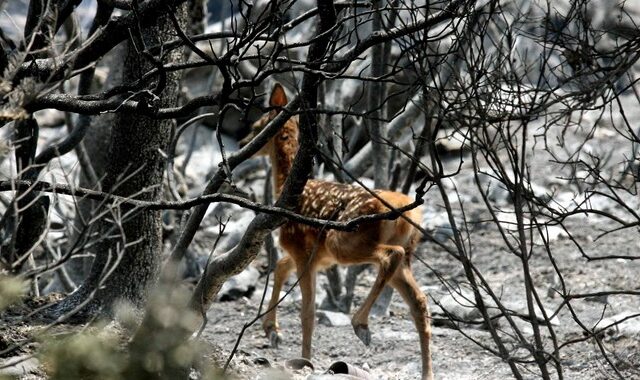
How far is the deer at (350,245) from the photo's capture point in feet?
31.4

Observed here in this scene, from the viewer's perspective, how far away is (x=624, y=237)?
14672 mm

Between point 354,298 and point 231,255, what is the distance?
6320mm

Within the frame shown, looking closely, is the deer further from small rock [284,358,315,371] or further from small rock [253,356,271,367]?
small rock [253,356,271,367]

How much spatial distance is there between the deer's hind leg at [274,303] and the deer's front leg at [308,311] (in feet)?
1.10

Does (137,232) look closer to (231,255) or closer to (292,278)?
(231,255)

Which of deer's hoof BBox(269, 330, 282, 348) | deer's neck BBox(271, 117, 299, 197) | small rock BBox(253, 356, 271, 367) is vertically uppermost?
deer's neck BBox(271, 117, 299, 197)

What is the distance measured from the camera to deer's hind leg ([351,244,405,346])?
9.38 metres

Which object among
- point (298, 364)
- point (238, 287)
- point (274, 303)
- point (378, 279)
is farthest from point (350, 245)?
point (238, 287)

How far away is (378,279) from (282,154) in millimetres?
2015

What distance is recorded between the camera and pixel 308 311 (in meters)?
10.1

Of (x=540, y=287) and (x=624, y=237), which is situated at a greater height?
(x=624, y=237)

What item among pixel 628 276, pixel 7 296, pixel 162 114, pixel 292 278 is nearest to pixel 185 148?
pixel 292 278

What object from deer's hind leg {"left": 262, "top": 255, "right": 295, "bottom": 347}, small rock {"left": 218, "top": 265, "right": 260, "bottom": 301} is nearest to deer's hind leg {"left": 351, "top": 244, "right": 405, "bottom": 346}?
deer's hind leg {"left": 262, "top": 255, "right": 295, "bottom": 347}

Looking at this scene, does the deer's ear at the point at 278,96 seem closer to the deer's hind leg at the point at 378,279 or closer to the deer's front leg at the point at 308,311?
the deer's front leg at the point at 308,311
